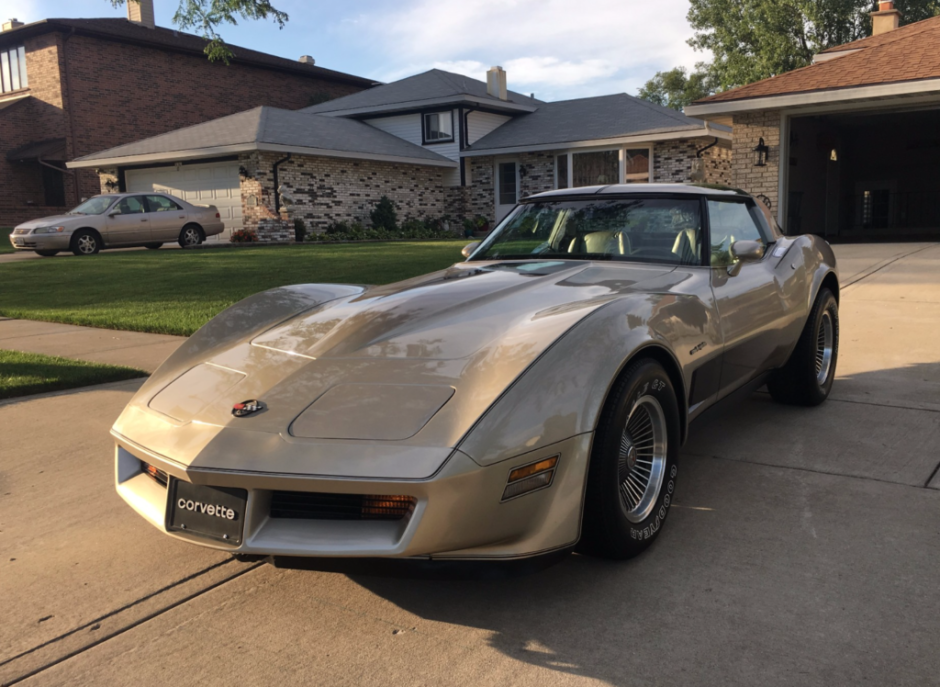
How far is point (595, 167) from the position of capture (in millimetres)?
25938

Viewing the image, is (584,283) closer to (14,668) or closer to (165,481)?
(165,481)

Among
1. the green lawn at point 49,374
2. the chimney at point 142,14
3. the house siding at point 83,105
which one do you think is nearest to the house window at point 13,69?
the house siding at point 83,105

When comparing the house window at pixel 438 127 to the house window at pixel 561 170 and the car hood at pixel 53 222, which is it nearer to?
the house window at pixel 561 170

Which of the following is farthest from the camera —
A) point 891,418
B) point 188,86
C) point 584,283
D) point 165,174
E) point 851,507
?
point 188,86

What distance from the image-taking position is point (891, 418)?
4.63 metres

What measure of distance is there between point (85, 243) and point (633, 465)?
17533mm

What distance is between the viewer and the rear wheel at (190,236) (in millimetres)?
19359

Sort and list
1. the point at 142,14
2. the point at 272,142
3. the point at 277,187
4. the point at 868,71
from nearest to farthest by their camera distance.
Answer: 1. the point at 868,71
2. the point at 272,142
3. the point at 277,187
4. the point at 142,14

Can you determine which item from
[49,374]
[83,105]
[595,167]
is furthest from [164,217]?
[83,105]

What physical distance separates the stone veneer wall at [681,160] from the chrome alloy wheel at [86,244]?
629 inches

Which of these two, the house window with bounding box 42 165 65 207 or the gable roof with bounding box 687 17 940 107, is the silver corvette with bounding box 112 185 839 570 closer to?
the gable roof with bounding box 687 17 940 107

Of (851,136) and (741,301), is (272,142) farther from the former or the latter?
(741,301)

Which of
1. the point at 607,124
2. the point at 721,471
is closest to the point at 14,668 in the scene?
the point at 721,471

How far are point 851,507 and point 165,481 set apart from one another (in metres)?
2.74
